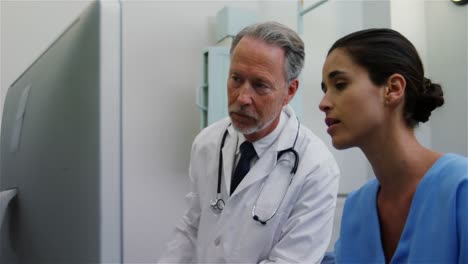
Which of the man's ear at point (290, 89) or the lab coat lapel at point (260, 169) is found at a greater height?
the man's ear at point (290, 89)

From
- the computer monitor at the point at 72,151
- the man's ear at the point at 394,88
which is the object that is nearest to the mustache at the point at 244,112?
the man's ear at the point at 394,88

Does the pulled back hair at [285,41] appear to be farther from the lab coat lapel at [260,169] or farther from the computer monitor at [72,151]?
the computer monitor at [72,151]

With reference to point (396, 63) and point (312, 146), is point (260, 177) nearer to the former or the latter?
point (312, 146)

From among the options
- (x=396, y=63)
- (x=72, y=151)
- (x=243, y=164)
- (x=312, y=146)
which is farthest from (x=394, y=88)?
(x=72, y=151)

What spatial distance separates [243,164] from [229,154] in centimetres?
6

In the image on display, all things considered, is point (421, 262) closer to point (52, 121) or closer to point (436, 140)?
point (52, 121)

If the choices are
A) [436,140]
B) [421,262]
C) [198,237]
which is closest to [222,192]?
[198,237]

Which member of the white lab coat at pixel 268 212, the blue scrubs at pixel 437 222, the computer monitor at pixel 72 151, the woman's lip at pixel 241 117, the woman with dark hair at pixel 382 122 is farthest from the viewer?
the woman's lip at pixel 241 117

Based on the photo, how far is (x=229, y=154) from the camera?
1.31 metres

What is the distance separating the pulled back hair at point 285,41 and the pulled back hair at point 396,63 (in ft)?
1.21

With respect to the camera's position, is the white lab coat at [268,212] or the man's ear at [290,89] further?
the man's ear at [290,89]

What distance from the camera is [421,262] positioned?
75cm

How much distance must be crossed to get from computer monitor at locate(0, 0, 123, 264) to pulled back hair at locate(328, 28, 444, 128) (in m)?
0.60

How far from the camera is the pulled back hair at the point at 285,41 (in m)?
1.27
